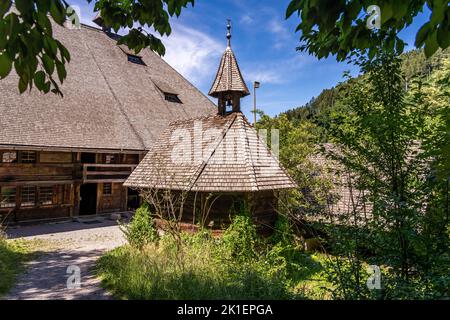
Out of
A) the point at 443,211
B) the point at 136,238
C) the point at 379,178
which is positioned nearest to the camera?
the point at 443,211

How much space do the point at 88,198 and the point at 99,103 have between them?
660 cm

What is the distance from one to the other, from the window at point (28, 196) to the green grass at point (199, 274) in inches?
368

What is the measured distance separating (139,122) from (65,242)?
10.6 metres

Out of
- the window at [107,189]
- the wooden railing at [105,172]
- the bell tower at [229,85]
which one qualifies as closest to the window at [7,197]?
the wooden railing at [105,172]

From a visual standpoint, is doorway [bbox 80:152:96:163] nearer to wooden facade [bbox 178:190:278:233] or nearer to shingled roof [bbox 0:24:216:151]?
shingled roof [bbox 0:24:216:151]

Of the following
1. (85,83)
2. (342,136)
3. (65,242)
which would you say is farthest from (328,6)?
(85,83)

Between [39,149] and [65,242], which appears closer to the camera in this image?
[65,242]

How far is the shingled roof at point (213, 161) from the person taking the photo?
10.8 metres

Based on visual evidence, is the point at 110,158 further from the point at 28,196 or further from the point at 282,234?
the point at 282,234

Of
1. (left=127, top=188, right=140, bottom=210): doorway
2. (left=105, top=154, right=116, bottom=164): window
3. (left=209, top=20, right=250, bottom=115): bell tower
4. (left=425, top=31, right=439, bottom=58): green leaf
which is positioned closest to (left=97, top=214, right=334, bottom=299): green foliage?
(left=425, top=31, right=439, bottom=58): green leaf

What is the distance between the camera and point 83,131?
720 inches

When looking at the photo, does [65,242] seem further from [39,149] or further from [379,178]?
[379,178]

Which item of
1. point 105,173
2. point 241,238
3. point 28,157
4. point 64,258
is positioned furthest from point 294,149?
point 28,157

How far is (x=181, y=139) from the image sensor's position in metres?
13.6
